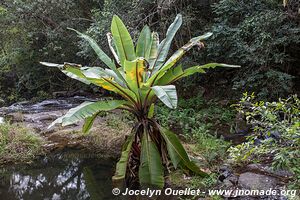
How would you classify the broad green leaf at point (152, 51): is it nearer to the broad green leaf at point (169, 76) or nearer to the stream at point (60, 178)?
the broad green leaf at point (169, 76)

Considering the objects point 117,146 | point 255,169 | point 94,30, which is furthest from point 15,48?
point 255,169

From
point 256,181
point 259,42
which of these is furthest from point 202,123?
point 256,181

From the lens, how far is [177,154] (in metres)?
3.62

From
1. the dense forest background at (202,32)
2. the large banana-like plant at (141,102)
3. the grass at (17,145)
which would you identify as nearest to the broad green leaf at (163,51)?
the large banana-like plant at (141,102)

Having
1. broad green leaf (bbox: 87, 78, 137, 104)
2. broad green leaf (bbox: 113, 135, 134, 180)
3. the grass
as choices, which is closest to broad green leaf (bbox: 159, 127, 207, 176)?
broad green leaf (bbox: 113, 135, 134, 180)

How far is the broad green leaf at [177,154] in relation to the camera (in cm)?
358

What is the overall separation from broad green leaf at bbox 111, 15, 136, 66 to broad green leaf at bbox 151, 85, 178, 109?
943 mm

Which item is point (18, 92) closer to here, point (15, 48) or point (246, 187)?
point (15, 48)

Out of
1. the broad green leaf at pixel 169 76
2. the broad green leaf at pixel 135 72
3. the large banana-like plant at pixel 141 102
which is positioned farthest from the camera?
the broad green leaf at pixel 169 76

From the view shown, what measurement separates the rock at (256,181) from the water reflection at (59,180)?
4.56 feet

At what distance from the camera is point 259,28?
564 centimetres

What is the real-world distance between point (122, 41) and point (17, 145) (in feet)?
8.11

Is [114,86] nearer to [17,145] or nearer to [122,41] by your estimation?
[122,41]

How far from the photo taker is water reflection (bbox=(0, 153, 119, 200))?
3641 millimetres
